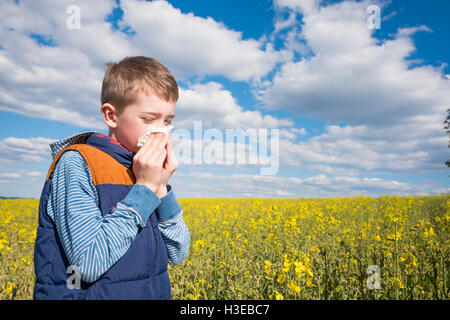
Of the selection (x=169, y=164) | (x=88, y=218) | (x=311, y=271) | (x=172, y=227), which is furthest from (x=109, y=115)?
(x=311, y=271)

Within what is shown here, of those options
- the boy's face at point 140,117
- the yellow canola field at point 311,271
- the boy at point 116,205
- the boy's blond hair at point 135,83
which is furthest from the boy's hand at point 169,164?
the yellow canola field at point 311,271

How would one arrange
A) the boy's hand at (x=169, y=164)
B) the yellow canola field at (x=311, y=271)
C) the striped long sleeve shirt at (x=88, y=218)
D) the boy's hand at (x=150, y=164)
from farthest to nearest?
the yellow canola field at (x=311, y=271), the boy's hand at (x=169, y=164), the boy's hand at (x=150, y=164), the striped long sleeve shirt at (x=88, y=218)

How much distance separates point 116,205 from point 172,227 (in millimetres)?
351

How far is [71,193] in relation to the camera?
1.10 m

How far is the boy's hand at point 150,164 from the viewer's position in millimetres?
1204

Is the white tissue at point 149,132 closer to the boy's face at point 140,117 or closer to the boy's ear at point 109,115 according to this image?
the boy's face at point 140,117

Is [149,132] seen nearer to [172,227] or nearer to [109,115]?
[109,115]

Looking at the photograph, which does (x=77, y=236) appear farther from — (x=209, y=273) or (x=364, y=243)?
(x=364, y=243)

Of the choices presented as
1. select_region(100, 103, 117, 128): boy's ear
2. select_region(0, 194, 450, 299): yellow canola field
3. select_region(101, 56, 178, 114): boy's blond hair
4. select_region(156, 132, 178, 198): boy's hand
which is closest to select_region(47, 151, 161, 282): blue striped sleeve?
select_region(156, 132, 178, 198): boy's hand

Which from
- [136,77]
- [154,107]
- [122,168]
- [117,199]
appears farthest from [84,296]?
[136,77]

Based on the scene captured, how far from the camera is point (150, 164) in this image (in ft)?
3.94

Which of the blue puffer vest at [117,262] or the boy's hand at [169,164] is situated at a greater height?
the boy's hand at [169,164]

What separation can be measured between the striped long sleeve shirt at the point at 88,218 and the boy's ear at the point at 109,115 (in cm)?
26
